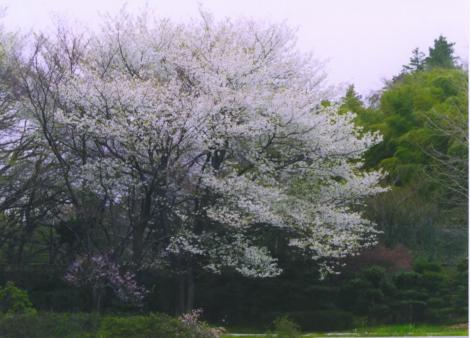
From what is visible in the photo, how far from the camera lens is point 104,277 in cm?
1686

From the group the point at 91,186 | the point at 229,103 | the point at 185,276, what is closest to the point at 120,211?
the point at 91,186

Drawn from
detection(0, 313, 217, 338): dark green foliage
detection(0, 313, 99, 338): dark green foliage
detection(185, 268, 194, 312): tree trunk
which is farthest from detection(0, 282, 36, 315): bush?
detection(185, 268, 194, 312): tree trunk

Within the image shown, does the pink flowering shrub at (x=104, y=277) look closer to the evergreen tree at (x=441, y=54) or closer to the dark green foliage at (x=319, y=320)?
the dark green foliage at (x=319, y=320)

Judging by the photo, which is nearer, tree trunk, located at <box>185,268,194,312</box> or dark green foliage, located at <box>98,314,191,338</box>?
dark green foliage, located at <box>98,314,191,338</box>

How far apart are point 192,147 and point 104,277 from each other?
3677 mm

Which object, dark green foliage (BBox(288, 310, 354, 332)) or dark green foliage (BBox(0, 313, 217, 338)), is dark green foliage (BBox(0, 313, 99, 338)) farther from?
dark green foliage (BBox(288, 310, 354, 332))

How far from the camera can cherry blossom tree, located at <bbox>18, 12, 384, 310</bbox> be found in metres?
17.4

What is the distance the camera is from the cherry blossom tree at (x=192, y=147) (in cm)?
1744

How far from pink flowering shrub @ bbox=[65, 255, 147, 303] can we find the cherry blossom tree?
48 cm

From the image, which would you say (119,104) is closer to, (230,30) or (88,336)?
(230,30)

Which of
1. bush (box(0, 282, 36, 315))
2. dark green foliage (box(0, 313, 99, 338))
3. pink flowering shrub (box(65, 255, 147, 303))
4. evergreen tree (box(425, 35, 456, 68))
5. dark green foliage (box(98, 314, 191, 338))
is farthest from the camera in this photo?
evergreen tree (box(425, 35, 456, 68))

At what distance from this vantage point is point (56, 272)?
19672 millimetres

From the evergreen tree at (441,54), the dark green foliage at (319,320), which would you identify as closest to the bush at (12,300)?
the dark green foliage at (319,320)

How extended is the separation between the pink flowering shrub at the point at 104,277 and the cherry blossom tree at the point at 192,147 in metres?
0.48
